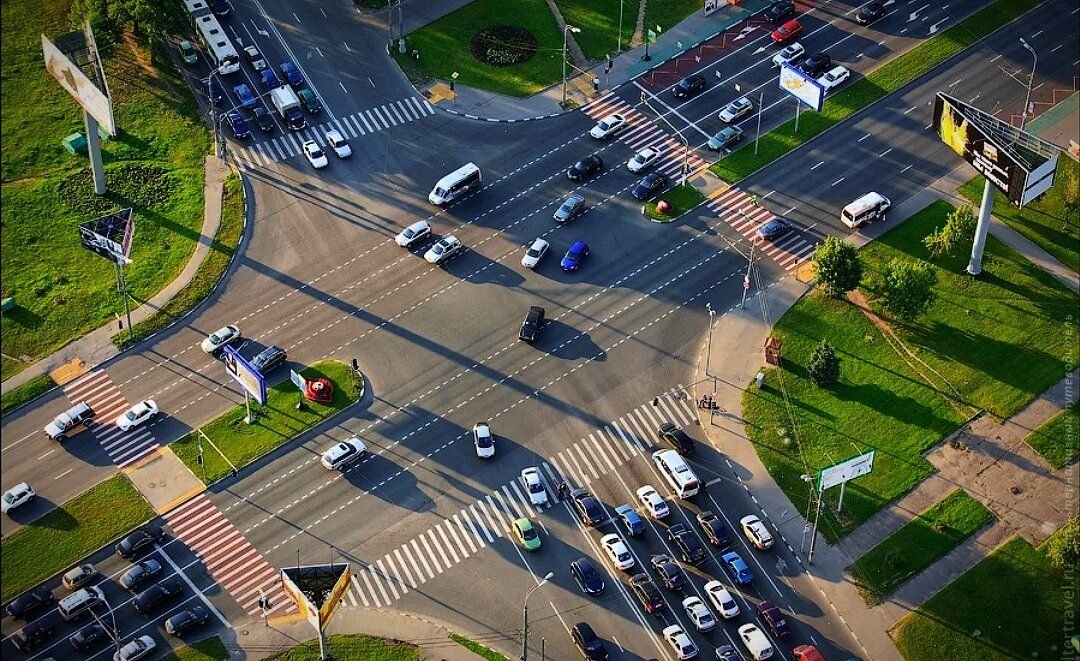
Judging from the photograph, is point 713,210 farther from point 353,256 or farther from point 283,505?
point 283,505

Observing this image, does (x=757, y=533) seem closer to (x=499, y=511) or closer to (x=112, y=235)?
(x=499, y=511)

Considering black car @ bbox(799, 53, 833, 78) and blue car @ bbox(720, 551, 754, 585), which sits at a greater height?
black car @ bbox(799, 53, 833, 78)

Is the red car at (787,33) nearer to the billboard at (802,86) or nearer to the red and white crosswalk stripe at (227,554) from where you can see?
the billboard at (802,86)

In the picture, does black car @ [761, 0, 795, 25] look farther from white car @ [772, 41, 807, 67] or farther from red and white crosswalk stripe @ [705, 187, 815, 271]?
red and white crosswalk stripe @ [705, 187, 815, 271]

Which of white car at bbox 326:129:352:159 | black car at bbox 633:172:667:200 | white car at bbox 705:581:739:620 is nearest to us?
white car at bbox 705:581:739:620

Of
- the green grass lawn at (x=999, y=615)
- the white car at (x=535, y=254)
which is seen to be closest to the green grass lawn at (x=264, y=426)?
the white car at (x=535, y=254)

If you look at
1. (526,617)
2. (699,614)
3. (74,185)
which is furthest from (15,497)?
(699,614)

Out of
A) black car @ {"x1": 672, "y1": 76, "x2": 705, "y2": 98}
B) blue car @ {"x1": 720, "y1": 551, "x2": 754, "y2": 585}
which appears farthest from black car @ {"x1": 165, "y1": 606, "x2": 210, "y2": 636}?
black car @ {"x1": 672, "y1": 76, "x2": 705, "y2": 98}
